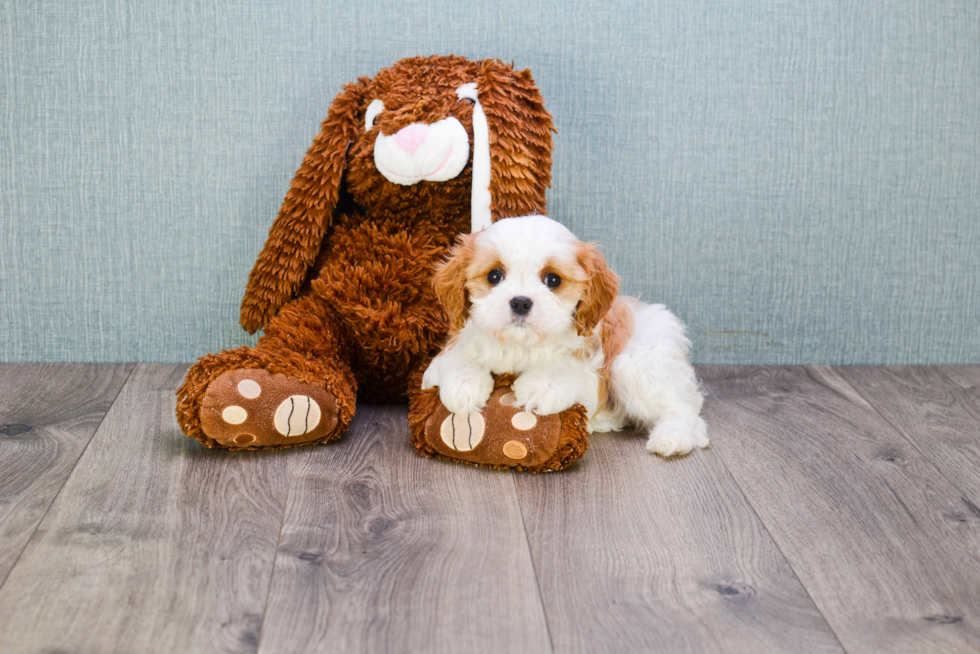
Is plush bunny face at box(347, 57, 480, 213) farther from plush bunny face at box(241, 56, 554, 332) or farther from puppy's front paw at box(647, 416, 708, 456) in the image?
puppy's front paw at box(647, 416, 708, 456)

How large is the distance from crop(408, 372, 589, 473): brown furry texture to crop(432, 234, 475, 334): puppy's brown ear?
0.14 metres

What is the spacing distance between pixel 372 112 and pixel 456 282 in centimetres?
42

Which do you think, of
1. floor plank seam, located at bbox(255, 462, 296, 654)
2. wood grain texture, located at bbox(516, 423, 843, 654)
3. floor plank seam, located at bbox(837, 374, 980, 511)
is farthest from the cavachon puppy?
floor plank seam, located at bbox(837, 374, 980, 511)

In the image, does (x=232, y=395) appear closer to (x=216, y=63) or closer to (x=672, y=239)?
(x=216, y=63)

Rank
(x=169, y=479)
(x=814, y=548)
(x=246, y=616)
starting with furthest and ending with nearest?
(x=169, y=479) < (x=814, y=548) < (x=246, y=616)

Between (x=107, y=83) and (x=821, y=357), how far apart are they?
1.65 metres

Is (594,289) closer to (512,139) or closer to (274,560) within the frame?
(512,139)

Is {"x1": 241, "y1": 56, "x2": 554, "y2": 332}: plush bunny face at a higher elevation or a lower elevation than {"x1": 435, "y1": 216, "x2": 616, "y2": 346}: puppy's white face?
higher

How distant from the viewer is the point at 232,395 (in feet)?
4.56

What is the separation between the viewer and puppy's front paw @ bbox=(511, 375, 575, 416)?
1382 mm

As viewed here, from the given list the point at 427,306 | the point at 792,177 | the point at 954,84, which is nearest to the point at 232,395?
the point at 427,306

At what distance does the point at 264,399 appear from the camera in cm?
140

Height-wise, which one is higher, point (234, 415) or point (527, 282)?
point (527, 282)

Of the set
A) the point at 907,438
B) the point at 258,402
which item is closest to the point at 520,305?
the point at 258,402
